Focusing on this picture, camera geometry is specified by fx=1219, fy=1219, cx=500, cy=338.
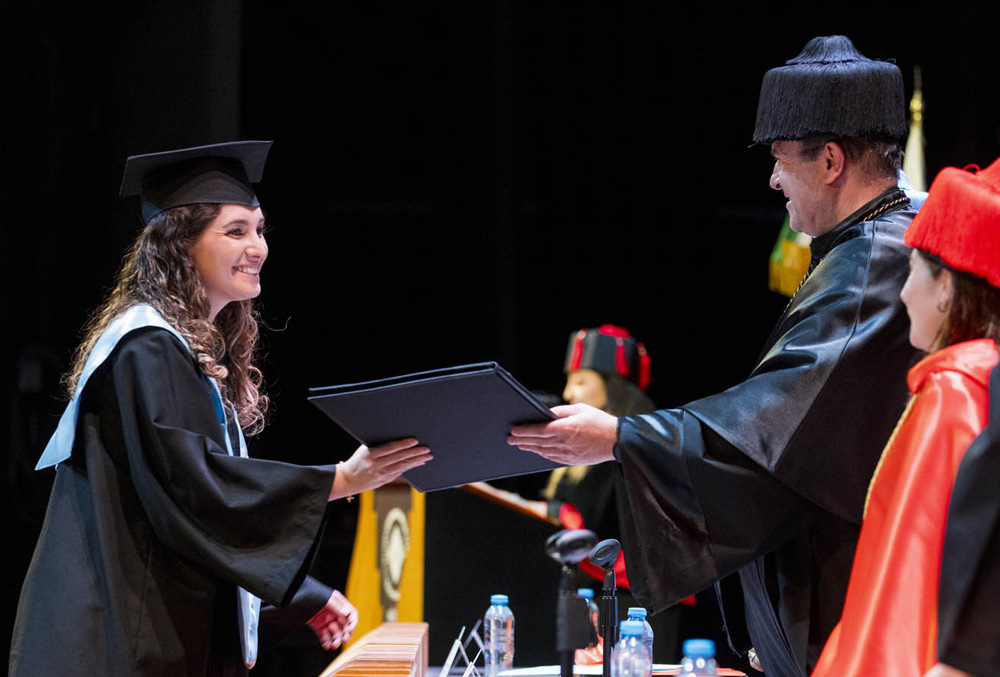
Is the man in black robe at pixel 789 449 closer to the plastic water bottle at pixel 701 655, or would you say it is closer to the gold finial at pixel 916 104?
the plastic water bottle at pixel 701 655

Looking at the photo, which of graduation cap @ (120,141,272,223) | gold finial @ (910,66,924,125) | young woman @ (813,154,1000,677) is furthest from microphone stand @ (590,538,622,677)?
gold finial @ (910,66,924,125)

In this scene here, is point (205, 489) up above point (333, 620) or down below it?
above

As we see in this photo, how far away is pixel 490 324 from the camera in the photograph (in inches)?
301

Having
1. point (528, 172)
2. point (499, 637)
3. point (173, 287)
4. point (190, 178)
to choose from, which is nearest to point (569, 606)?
point (173, 287)

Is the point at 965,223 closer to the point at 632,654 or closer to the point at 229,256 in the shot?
the point at 632,654

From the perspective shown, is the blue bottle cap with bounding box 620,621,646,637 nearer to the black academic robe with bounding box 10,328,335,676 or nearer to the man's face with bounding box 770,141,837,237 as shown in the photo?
the black academic robe with bounding box 10,328,335,676

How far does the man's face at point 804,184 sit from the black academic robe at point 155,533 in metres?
1.20

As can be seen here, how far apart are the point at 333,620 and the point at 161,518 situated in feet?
2.24

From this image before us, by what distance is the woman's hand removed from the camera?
268 centimetres

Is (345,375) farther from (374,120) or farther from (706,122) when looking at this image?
(706,122)

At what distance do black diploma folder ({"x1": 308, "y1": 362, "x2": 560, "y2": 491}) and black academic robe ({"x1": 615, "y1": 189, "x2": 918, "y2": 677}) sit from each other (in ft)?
0.84

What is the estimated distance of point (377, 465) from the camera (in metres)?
2.70

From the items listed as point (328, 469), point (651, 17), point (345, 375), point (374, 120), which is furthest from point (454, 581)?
point (651, 17)

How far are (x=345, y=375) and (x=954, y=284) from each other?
227 inches
